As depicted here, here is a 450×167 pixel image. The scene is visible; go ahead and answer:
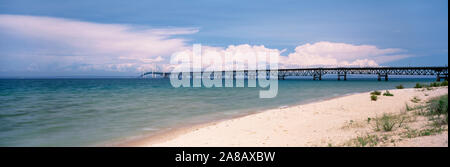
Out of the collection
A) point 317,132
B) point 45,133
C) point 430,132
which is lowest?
point 45,133

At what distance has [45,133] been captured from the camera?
12.1m

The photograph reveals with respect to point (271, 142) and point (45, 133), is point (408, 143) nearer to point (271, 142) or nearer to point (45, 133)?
point (271, 142)
